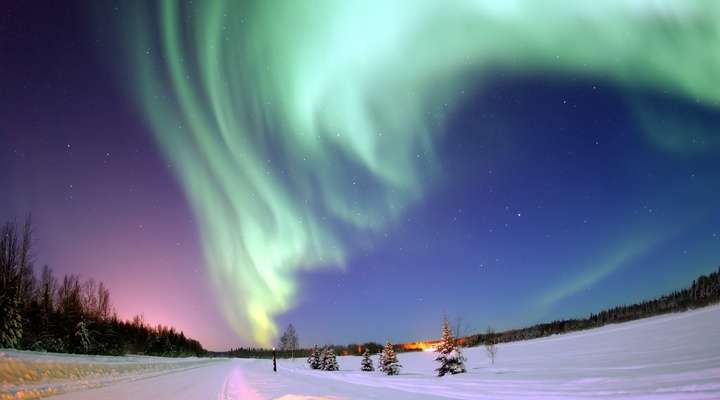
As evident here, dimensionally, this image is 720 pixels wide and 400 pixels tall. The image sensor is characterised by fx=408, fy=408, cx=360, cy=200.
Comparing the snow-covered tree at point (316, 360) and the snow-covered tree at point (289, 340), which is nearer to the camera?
the snow-covered tree at point (316, 360)

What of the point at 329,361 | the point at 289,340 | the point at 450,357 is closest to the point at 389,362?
the point at 450,357

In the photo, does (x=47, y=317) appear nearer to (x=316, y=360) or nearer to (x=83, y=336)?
(x=83, y=336)

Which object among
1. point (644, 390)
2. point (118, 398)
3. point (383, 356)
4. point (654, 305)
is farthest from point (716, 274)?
point (118, 398)

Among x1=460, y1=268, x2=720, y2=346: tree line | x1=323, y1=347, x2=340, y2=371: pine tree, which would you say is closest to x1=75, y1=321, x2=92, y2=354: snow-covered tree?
x1=323, y1=347, x2=340, y2=371: pine tree

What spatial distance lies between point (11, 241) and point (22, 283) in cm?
678

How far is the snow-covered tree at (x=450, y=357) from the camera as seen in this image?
32344 mm

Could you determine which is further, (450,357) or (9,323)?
(450,357)

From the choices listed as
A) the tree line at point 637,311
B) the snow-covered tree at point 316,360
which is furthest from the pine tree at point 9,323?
the tree line at point 637,311

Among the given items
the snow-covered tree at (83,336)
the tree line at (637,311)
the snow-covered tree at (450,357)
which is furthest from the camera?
the tree line at (637,311)

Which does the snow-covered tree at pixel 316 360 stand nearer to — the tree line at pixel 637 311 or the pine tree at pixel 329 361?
the pine tree at pixel 329 361

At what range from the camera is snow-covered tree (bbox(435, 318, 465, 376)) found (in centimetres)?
3234

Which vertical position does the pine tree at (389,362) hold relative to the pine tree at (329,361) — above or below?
above

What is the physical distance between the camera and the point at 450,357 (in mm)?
32594

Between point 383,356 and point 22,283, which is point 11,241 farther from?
point 383,356
